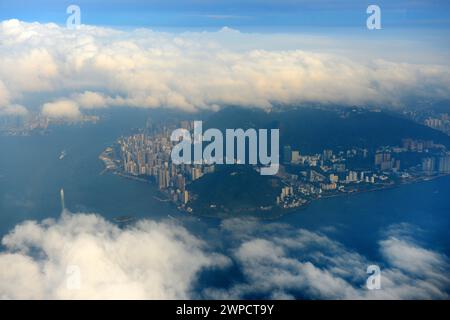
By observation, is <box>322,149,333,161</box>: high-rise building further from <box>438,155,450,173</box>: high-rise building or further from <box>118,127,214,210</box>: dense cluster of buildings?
<box>118,127,214,210</box>: dense cluster of buildings

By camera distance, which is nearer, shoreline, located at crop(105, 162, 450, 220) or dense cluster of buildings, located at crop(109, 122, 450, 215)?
shoreline, located at crop(105, 162, 450, 220)

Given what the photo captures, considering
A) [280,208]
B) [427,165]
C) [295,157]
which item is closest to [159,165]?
[280,208]

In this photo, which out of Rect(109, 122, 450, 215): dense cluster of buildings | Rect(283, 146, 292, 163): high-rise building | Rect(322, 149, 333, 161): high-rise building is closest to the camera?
Rect(109, 122, 450, 215): dense cluster of buildings

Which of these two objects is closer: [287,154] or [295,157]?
[287,154]

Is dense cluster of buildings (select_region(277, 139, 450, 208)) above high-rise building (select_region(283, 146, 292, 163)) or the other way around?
the other way around

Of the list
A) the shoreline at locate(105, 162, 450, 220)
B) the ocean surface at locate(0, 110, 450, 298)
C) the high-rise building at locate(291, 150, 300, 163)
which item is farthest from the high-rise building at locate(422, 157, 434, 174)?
the high-rise building at locate(291, 150, 300, 163)

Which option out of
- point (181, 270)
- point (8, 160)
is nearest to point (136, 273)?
point (181, 270)

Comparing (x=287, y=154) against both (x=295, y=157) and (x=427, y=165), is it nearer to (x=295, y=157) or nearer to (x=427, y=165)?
(x=295, y=157)
